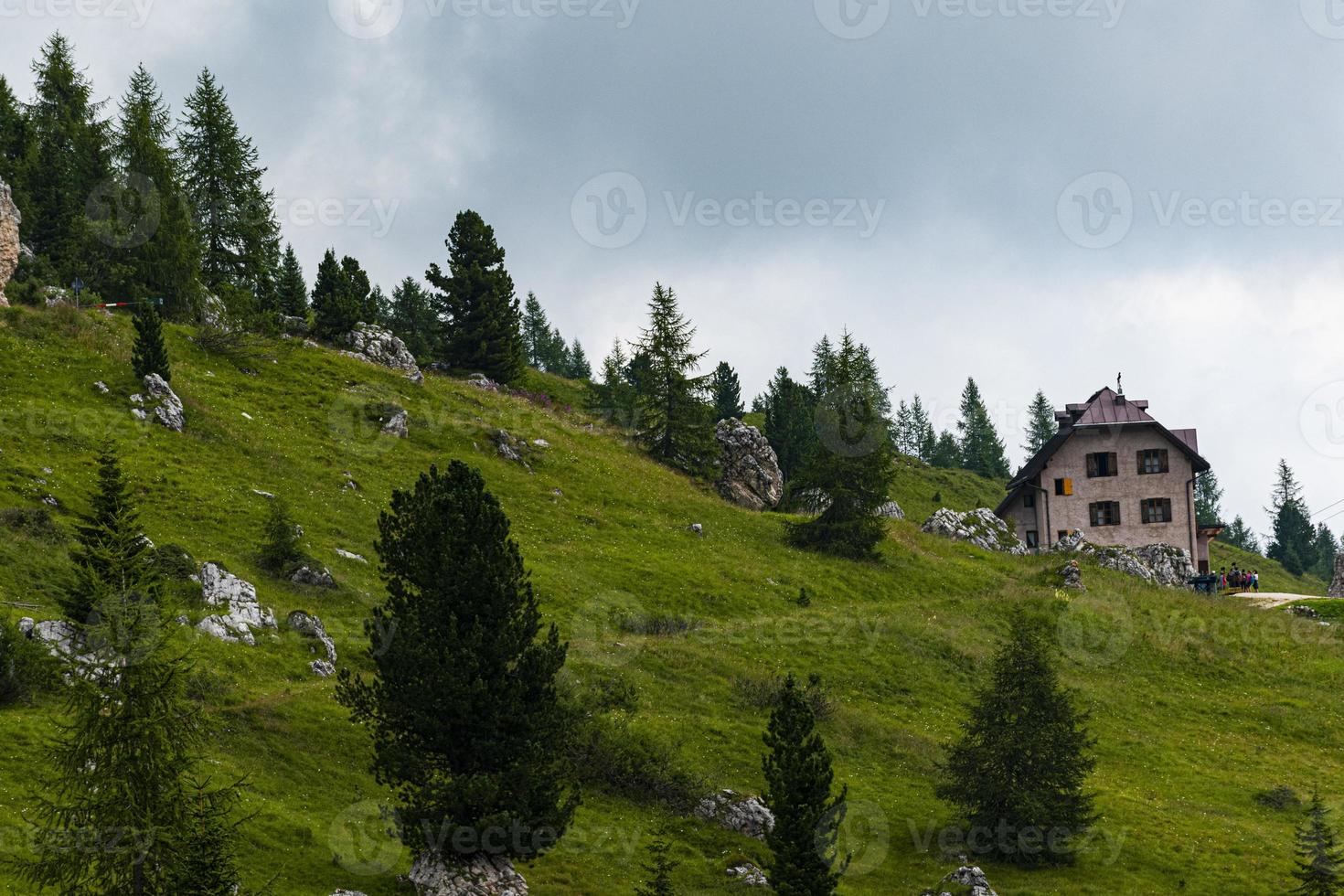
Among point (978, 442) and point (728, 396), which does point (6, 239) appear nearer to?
point (728, 396)

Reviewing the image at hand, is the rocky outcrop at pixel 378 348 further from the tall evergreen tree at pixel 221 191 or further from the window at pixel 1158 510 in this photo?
the window at pixel 1158 510

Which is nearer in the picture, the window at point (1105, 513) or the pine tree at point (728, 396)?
the window at point (1105, 513)

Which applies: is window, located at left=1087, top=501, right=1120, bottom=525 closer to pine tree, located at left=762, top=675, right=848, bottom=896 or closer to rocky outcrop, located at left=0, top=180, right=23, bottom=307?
pine tree, located at left=762, top=675, right=848, bottom=896

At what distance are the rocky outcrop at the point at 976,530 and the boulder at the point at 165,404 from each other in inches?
1972

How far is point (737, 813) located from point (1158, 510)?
67.2 meters

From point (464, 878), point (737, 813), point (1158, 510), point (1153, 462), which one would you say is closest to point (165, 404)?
point (737, 813)

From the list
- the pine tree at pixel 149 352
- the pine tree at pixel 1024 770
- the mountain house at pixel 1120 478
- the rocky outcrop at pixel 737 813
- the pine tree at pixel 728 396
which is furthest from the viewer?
the pine tree at pixel 728 396

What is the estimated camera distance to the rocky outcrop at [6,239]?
193 feet

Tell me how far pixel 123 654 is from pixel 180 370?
4604cm

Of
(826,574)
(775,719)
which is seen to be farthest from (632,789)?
(826,574)

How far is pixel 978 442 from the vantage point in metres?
166

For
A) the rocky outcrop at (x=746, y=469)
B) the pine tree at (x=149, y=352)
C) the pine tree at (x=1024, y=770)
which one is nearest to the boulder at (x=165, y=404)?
the pine tree at (x=149, y=352)

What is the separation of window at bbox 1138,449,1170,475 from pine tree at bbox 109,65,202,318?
233ft

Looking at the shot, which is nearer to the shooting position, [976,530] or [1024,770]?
[1024,770]
